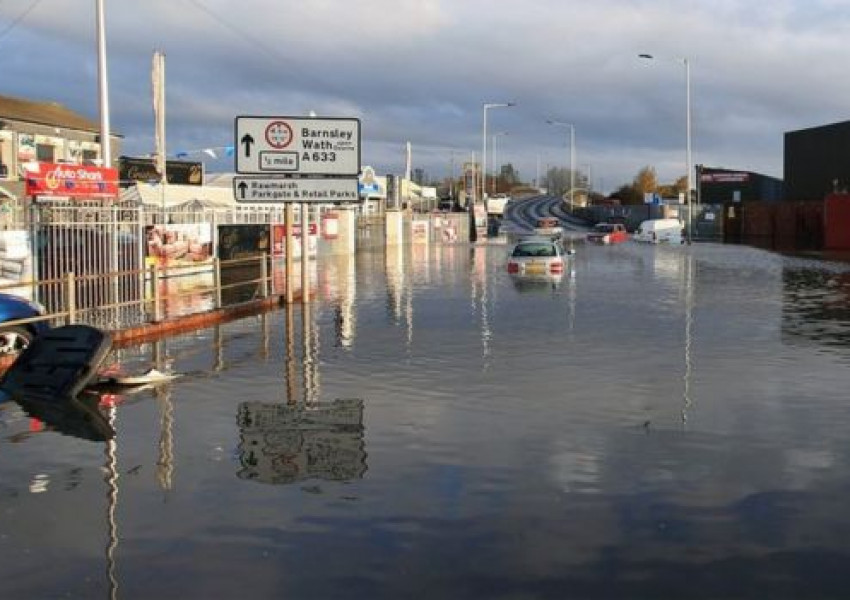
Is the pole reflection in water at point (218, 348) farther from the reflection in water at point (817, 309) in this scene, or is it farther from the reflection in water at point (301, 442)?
the reflection in water at point (817, 309)

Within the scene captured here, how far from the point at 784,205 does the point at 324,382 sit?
6943 centimetres

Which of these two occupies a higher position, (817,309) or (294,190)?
(294,190)

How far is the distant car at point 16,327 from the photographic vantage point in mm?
12695

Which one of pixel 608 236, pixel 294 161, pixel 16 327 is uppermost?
pixel 294 161

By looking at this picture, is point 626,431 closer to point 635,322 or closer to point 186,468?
point 186,468

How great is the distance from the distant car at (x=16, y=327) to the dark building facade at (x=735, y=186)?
96176mm

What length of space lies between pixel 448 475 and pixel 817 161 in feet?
251

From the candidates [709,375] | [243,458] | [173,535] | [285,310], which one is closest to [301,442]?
[243,458]

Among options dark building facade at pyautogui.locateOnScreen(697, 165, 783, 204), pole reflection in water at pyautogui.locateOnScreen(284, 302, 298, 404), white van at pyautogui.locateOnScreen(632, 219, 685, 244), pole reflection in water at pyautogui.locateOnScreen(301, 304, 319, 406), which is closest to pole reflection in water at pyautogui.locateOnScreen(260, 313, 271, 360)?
pole reflection in water at pyautogui.locateOnScreen(284, 302, 298, 404)

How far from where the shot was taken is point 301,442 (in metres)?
8.52

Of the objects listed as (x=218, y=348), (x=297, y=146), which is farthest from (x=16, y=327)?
(x=297, y=146)

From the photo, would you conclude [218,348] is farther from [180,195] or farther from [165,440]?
[180,195]

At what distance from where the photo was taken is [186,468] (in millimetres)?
7680

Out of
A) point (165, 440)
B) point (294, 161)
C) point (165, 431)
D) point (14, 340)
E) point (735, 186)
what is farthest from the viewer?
point (735, 186)
